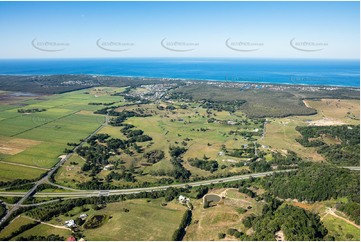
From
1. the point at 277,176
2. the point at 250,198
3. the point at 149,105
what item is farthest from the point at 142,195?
the point at 149,105

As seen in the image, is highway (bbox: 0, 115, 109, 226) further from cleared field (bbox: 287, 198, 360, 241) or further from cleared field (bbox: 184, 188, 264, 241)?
cleared field (bbox: 287, 198, 360, 241)

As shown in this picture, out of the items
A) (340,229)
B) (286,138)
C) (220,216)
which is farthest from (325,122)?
(220,216)

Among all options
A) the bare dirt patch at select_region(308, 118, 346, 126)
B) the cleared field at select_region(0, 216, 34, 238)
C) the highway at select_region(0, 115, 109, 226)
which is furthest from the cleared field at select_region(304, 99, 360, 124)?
the cleared field at select_region(0, 216, 34, 238)

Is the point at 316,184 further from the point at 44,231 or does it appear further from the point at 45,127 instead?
the point at 45,127

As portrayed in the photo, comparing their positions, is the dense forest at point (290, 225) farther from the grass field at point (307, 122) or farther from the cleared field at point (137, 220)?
the grass field at point (307, 122)

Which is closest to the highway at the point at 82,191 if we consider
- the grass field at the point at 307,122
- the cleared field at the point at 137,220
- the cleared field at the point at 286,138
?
the cleared field at the point at 137,220

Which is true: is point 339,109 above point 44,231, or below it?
above
